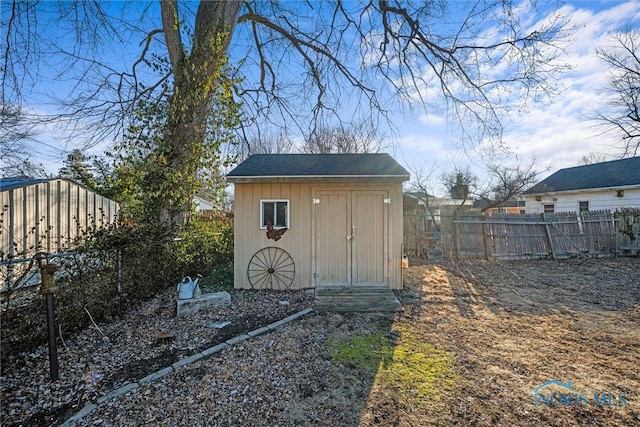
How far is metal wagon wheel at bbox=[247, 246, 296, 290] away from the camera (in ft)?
21.0

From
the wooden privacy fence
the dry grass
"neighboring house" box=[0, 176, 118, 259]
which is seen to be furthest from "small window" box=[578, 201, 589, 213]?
"neighboring house" box=[0, 176, 118, 259]

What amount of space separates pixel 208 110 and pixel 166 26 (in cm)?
220

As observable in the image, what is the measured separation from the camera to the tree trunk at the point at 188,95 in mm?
6184

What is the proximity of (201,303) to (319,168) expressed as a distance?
3.54 meters

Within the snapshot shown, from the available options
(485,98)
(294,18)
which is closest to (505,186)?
(485,98)

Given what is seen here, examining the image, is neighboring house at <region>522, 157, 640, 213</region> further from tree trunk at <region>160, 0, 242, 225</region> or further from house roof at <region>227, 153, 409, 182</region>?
tree trunk at <region>160, 0, 242, 225</region>

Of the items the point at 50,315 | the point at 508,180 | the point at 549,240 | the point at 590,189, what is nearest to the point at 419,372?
the point at 50,315

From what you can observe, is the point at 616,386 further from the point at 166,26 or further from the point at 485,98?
the point at 166,26

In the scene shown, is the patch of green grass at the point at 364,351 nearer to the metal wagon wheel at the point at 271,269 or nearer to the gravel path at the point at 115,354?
the gravel path at the point at 115,354

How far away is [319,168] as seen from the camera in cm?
662

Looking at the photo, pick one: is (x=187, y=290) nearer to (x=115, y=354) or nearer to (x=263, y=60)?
(x=115, y=354)

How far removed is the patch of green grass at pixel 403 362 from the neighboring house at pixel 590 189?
15.5 meters

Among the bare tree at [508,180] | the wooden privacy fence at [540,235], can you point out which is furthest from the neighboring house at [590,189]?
the wooden privacy fence at [540,235]

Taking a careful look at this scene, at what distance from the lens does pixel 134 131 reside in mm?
5973
